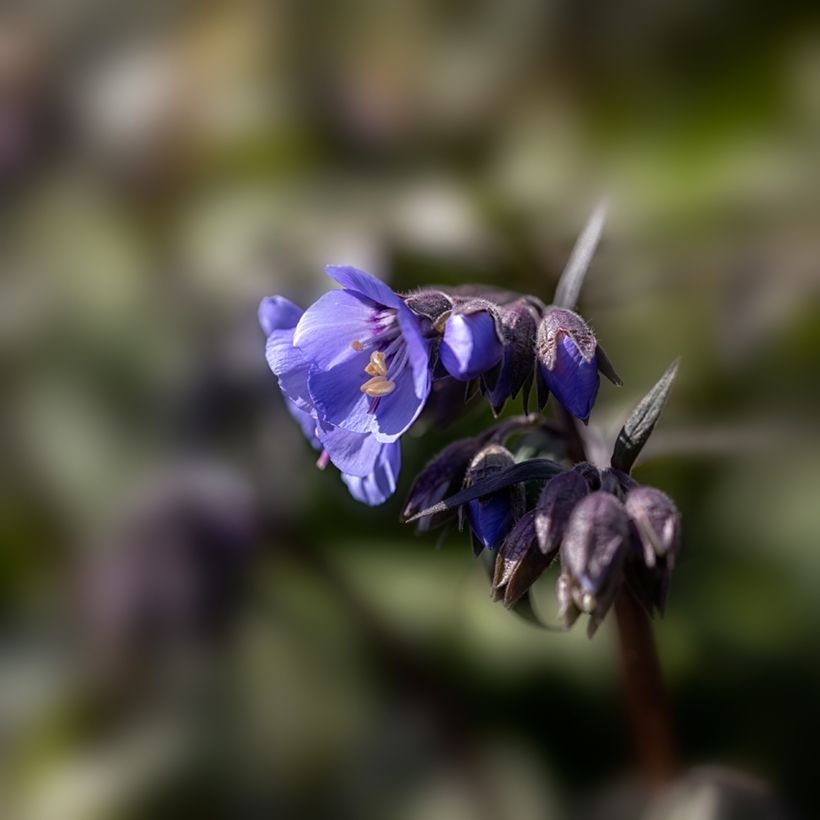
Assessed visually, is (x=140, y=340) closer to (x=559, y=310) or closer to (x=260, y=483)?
(x=260, y=483)

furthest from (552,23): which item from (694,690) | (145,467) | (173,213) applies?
(694,690)

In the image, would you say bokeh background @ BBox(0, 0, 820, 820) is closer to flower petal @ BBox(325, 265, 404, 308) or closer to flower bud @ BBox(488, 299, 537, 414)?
flower bud @ BBox(488, 299, 537, 414)

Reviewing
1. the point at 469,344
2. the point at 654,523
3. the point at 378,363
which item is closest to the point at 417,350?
the point at 469,344

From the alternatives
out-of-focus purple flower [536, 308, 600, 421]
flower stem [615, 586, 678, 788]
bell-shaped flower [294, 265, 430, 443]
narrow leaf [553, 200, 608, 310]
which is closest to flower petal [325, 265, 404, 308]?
bell-shaped flower [294, 265, 430, 443]

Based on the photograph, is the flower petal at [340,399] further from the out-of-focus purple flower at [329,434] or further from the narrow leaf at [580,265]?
the narrow leaf at [580,265]

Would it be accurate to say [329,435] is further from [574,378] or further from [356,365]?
[574,378]

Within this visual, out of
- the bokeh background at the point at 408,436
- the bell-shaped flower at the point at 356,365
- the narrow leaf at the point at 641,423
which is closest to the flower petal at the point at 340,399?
the bell-shaped flower at the point at 356,365
